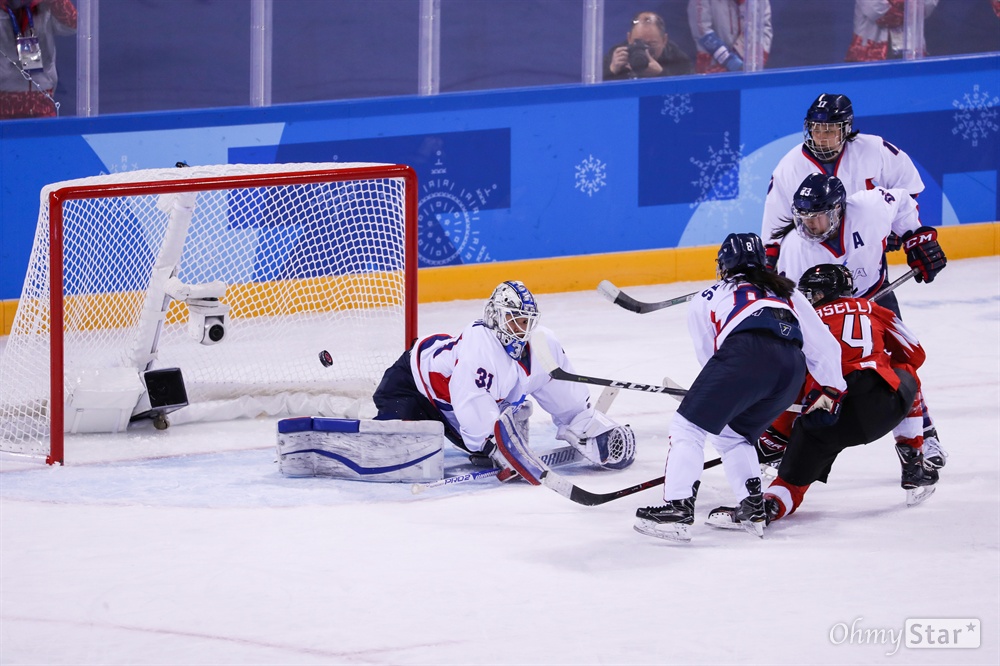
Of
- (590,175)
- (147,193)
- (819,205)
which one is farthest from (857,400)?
(590,175)

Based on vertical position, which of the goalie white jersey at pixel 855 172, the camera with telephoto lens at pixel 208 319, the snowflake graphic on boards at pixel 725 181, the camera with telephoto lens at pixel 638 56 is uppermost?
the camera with telephoto lens at pixel 638 56

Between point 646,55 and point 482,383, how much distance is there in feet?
12.5

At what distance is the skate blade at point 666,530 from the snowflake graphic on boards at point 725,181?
13.5ft

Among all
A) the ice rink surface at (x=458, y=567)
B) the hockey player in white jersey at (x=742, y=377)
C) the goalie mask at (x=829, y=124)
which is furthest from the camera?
the goalie mask at (x=829, y=124)

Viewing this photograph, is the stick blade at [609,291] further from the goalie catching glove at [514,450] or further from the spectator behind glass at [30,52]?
the spectator behind glass at [30,52]

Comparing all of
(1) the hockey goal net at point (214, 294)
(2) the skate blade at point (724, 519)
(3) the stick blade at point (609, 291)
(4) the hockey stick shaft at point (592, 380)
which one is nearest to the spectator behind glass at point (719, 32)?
(1) the hockey goal net at point (214, 294)

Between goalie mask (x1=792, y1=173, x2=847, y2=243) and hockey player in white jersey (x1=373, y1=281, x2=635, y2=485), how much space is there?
33.4 inches

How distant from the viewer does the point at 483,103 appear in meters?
7.67

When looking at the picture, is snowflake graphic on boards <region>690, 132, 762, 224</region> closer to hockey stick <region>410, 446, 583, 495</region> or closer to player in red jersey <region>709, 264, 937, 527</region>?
hockey stick <region>410, 446, 583, 495</region>

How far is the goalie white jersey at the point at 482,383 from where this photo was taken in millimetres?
4602

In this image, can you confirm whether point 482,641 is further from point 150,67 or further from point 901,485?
point 150,67

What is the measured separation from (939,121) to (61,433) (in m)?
5.43

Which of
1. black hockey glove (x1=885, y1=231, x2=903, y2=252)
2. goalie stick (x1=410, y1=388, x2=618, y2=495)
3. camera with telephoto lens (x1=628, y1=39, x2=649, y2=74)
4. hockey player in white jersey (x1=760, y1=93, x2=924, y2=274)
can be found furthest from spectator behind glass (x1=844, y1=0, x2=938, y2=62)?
goalie stick (x1=410, y1=388, x2=618, y2=495)

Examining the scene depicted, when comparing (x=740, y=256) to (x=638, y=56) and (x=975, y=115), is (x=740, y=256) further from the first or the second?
(x=975, y=115)
